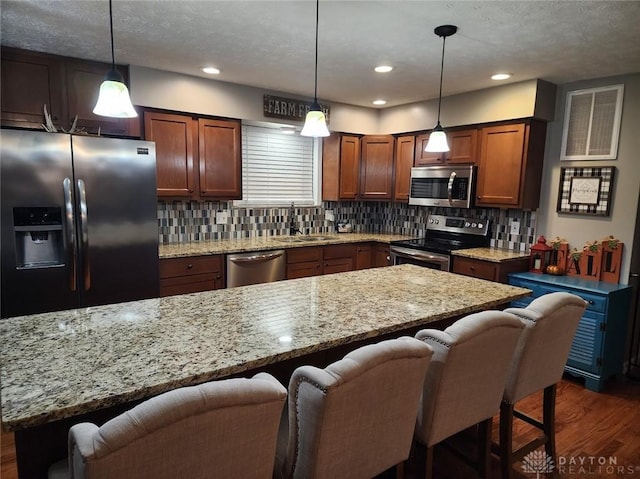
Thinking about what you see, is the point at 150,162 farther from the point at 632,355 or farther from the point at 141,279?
the point at 632,355

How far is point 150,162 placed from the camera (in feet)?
9.87

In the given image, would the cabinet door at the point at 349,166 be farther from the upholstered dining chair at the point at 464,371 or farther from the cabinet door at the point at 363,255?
the upholstered dining chair at the point at 464,371

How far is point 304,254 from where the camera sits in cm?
405

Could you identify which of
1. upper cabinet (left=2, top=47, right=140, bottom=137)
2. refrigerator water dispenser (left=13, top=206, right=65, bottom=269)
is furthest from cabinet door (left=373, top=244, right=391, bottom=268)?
refrigerator water dispenser (left=13, top=206, right=65, bottom=269)

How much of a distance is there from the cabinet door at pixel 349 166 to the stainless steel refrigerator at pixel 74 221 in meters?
2.29

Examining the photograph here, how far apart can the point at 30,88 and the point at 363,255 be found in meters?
3.35

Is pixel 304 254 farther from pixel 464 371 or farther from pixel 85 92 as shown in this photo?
pixel 464 371

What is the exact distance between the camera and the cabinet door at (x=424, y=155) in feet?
13.9

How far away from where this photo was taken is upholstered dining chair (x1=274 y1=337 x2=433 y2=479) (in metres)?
1.03

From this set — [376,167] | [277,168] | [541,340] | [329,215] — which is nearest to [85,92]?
[277,168]

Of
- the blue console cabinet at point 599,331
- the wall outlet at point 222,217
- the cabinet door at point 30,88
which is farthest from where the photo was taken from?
the wall outlet at point 222,217

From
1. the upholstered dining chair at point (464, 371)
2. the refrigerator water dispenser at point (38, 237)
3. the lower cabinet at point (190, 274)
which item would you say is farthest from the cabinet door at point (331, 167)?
the upholstered dining chair at point (464, 371)

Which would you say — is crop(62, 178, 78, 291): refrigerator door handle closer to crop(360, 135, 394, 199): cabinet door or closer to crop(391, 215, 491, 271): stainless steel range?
crop(391, 215, 491, 271): stainless steel range

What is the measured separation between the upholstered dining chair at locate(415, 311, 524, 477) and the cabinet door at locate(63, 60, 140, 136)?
3.05 metres
